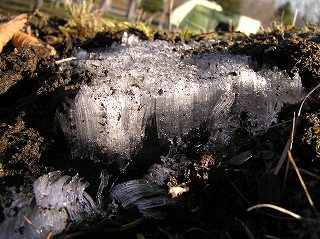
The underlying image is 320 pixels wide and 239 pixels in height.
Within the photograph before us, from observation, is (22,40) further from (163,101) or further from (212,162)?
(212,162)

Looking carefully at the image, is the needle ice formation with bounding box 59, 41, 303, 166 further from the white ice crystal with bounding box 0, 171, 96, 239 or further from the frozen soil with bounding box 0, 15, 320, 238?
the white ice crystal with bounding box 0, 171, 96, 239

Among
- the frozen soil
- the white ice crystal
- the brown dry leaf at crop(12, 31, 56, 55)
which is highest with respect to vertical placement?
the brown dry leaf at crop(12, 31, 56, 55)

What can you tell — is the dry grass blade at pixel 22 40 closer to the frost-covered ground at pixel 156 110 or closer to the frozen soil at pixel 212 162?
the frozen soil at pixel 212 162

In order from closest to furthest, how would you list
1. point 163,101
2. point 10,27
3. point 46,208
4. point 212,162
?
point 46,208
point 212,162
point 163,101
point 10,27

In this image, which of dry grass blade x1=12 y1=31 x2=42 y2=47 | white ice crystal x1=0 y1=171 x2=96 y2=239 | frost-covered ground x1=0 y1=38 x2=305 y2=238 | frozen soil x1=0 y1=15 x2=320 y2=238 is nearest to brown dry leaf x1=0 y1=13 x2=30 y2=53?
dry grass blade x1=12 y1=31 x2=42 y2=47

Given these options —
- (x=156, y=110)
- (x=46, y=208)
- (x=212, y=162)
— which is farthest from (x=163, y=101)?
(x=46, y=208)
